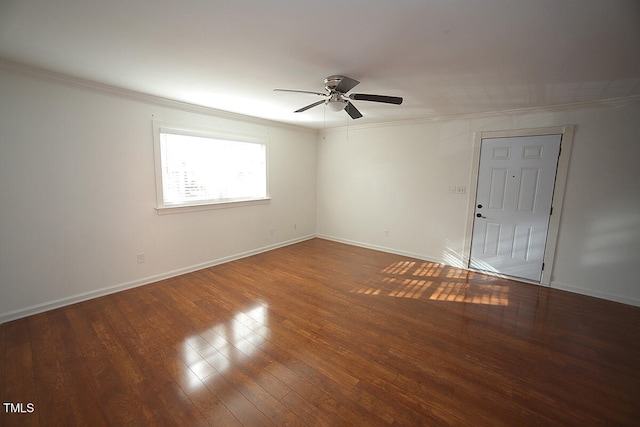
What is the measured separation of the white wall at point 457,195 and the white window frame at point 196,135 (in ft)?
6.00

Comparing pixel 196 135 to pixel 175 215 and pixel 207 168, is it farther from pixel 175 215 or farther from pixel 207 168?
pixel 175 215

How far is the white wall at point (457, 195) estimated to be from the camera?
2.99 m

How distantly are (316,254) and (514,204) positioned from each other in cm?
323

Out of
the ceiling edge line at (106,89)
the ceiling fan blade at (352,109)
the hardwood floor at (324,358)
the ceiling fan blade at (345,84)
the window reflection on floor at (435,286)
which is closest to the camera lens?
the hardwood floor at (324,358)

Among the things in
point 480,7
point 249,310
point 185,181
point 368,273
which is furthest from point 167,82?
point 368,273

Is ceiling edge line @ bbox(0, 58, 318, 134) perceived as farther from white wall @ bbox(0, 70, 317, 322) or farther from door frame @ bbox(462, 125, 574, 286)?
door frame @ bbox(462, 125, 574, 286)

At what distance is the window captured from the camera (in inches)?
136

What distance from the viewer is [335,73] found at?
233cm

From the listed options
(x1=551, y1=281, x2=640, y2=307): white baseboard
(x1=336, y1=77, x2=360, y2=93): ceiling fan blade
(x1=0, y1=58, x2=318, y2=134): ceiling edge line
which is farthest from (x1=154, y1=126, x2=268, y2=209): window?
(x1=551, y1=281, x2=640, y2=307): white baseboard

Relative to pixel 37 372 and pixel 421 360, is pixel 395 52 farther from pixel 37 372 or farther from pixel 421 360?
pixel 37 372

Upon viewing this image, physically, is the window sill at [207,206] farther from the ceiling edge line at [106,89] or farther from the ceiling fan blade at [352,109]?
the ceiling fan blade at [352,109]

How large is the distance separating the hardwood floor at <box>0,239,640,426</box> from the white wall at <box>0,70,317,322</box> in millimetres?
332

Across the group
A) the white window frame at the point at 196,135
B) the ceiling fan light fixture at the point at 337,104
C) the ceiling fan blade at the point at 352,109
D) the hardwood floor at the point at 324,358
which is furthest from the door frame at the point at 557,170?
the white window frame at the point at 196,135

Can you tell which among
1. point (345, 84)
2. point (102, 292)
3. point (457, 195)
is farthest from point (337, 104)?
point (102, 292)
